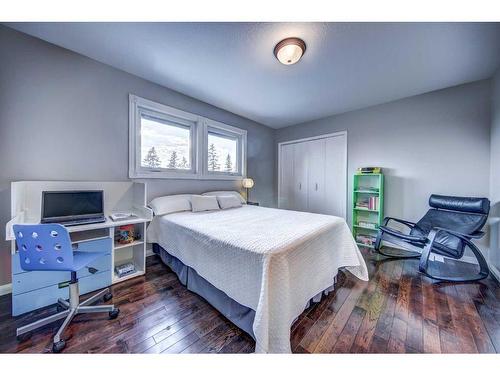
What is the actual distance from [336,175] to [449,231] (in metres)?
1.92

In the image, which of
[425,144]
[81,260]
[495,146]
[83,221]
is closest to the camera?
[81,260]

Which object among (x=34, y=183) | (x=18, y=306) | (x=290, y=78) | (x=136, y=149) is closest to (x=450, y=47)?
(x=290, y=78)

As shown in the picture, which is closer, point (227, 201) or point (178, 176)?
point (178, 176)

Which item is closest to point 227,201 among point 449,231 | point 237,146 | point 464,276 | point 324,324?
point 237,146

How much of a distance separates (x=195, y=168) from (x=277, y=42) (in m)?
2.11

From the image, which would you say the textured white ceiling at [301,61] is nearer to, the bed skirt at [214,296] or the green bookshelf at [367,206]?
the green bookshelf at [367,206]

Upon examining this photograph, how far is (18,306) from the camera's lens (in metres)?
1.44

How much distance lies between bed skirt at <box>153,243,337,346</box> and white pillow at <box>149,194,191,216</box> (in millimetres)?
543

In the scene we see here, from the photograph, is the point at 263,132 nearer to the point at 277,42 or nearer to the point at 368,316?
the point at 277,42

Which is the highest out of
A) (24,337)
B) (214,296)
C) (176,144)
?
(176,144)

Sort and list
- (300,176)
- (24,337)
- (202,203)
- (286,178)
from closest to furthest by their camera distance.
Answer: (24,337)
(202,203)
(300,176)
(286,178)

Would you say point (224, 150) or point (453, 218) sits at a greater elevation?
point (224, 150)

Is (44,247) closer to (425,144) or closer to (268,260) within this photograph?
(268,260)

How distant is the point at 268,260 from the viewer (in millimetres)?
1130
